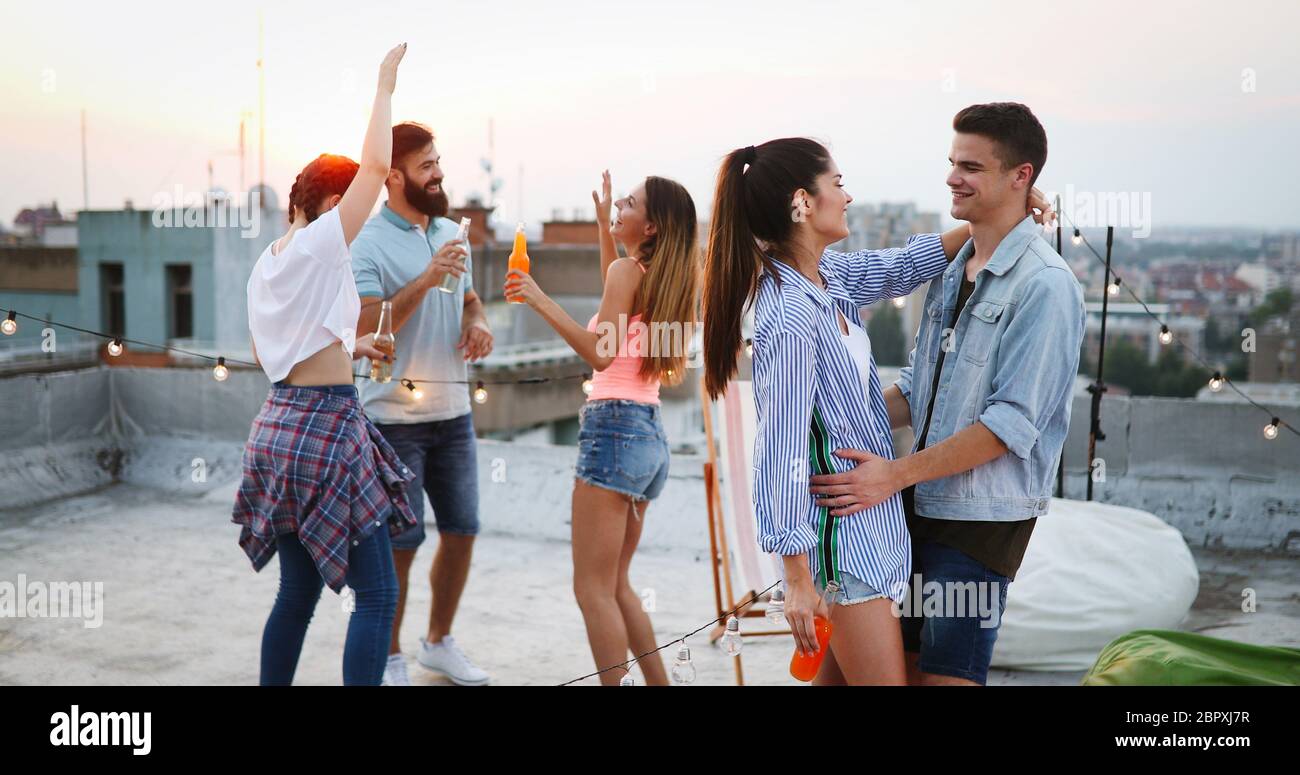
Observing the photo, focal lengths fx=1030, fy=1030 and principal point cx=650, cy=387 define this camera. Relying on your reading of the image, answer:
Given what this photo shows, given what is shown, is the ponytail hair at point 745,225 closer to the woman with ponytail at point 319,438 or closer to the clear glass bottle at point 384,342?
the woman with ponytail at point 319,438

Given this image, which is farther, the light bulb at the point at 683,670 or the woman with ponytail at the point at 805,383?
the light bulb at the point at 683,670

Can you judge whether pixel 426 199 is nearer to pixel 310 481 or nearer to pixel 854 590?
pixel 310 481

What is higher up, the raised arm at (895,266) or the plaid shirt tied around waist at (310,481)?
the raised arm at (895,266)

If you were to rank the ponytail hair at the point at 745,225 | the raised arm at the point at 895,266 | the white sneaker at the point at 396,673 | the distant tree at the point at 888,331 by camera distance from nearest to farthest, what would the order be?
the ponytail hair at the point at 745,225
the raised arm at the point at 895,266
the white sneaker at the point at 396,673
the distant tree at the point at 888,331

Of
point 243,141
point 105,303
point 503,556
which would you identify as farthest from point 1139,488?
point 105,303

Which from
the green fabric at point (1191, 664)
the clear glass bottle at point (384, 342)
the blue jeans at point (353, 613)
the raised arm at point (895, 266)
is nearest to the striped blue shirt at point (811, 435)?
the raised arm at point (895, 266)

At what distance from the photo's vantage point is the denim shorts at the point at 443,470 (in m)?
3.41

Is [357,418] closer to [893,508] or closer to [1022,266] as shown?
[893,508]

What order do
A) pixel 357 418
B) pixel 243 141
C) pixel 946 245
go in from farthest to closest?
pixel 243 141 → pixel 357 418 → pixel 946 245

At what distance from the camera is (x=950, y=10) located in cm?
713

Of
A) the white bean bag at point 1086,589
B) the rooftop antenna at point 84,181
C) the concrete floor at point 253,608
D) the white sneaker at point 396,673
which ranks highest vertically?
the rooftop antenna at point 84,181

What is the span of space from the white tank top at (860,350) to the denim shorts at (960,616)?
327mm

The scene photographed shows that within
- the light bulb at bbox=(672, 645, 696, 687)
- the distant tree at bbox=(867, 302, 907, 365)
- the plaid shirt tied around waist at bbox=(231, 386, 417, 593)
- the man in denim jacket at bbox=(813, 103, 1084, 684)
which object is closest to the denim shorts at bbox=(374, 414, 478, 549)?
the plaid shirt tied around waist at bbox=(231, 386, 417, 593)
